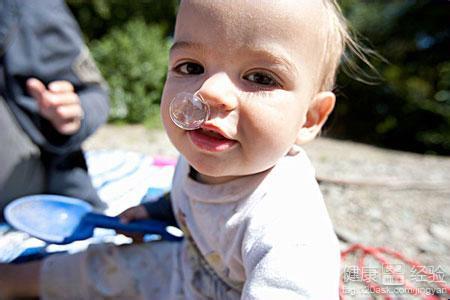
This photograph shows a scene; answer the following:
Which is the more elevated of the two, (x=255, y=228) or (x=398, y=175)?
(x=255, y=228)

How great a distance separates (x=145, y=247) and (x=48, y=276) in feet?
0.59

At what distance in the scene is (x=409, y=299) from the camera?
1046mm

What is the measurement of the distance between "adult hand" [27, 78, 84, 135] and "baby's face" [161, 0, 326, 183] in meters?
0.42

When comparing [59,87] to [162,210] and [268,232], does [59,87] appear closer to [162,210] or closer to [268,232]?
[162,210]

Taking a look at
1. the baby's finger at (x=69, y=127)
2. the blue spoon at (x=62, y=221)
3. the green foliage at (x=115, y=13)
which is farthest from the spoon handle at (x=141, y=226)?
the green foliage at (x=115, y=13)

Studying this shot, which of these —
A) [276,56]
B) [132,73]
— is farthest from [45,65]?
[132,73]

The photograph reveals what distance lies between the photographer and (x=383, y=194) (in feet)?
6.03

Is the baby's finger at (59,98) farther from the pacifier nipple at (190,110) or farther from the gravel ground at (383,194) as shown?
the gravel ground at (383,194)

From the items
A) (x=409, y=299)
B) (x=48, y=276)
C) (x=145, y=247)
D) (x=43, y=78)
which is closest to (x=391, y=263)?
(x=409, y=299)

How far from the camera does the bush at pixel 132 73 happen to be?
11.0 ft

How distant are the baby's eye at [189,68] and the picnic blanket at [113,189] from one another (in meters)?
0.38

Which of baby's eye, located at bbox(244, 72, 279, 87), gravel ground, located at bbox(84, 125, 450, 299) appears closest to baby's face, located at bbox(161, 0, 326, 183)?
baby's eye, located at bbox(244, 72, 279, 87)

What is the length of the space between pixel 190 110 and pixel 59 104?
51cm

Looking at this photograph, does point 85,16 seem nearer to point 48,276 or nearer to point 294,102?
point 48,276
